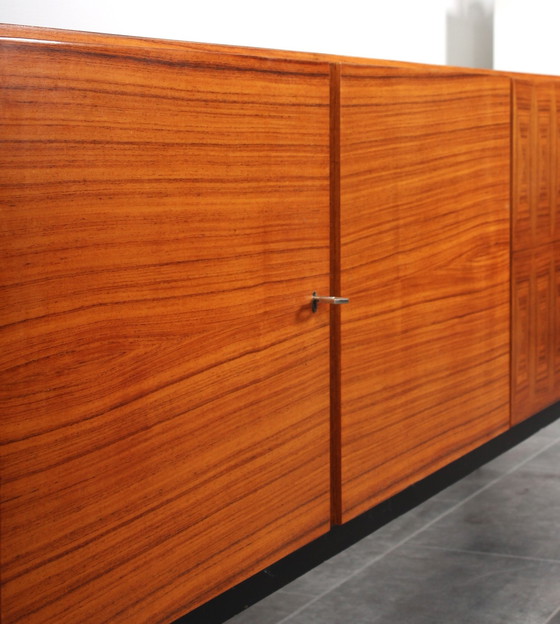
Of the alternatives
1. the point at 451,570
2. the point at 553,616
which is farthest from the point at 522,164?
the point at 553,616

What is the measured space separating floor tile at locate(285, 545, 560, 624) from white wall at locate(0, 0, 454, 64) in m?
1.59

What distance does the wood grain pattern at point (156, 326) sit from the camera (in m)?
1.74

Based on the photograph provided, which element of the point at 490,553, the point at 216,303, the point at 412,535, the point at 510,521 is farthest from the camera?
the point at 510,521

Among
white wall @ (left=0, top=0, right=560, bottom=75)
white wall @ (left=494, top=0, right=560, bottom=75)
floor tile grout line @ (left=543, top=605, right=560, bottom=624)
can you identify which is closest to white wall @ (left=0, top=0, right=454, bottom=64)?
white wall @ (left=0, top=0, right=560, bottom=75)

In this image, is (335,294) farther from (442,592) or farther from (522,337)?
(522,337)

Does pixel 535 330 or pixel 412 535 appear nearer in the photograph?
pixel 412 535

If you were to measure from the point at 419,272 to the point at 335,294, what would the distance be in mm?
416

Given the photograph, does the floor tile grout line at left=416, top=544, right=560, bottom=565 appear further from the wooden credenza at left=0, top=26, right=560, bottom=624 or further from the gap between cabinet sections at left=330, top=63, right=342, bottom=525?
the gap between cabinet sections at left=330, top=63, right=342, bottom=525

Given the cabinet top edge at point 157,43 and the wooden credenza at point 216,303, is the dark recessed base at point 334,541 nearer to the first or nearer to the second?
the wooden credenza at point 216,303

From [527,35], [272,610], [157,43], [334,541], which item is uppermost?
[527,35]

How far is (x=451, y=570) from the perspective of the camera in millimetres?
3059

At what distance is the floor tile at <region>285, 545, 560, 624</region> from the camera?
2740 millimetres

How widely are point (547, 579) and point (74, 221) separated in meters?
1.86

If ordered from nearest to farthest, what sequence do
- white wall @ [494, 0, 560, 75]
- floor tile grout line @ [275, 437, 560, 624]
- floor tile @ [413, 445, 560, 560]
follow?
floor tile grout line @ [275, 437, 560, 624] < floor tile @ [413, 445, 560, 560] < white wall @ [494, 0, 560, 75]
